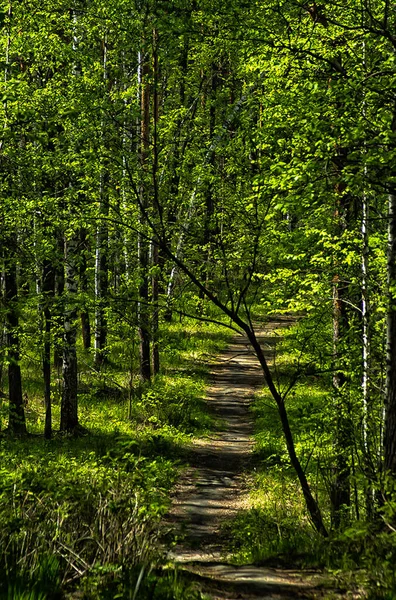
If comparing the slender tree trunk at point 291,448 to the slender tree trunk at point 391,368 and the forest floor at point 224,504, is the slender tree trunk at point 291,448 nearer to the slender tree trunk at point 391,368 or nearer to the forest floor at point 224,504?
the forest floor at point 224,504

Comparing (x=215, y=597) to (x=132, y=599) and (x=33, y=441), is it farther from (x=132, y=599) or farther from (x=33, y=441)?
(x=33, y=441)

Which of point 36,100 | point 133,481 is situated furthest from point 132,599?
point 36,100

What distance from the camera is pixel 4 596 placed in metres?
3.66

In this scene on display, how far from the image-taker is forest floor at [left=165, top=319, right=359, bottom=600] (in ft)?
14.5

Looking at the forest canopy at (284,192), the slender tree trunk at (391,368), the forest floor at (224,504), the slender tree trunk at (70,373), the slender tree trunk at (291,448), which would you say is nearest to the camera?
the forest floor at (224,504)

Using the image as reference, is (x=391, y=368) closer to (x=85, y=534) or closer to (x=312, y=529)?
(x=312, y=529)

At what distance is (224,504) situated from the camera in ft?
33.7

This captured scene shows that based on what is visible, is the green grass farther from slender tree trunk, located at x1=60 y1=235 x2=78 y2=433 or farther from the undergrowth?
slender tree trunk, located at x1=60 y1=235 x2=78 y2=433

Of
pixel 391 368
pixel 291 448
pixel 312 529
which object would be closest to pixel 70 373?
pixel 312 529

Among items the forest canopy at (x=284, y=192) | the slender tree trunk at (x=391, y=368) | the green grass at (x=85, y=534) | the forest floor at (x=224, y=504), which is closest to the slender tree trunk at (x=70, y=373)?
the forest canopy at (x=284, y=192)

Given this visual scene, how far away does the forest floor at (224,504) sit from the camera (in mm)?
4406

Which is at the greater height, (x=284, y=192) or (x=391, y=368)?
(x=284, y=192)

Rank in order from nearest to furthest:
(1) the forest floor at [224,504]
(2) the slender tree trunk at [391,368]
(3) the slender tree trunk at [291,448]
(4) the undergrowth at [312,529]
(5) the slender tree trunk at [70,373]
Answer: (4) the undergrowth at [312,529] → (1) the forest floor at [224,504] → (2) the slender tree trunk at [391,368] → (3) the slender tree trunk at [291,448] → (5) the slender tree trunk at [70,373]

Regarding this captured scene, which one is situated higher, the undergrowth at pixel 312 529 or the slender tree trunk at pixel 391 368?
the slender tree trunk at pixel 391 368
